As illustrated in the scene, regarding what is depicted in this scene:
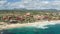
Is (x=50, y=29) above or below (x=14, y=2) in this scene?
below

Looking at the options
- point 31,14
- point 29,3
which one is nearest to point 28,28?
point 31,14

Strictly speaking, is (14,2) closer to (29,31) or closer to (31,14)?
(31,14)

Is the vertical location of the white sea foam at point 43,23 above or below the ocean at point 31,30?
above

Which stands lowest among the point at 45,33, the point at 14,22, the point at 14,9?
the point at 45,33

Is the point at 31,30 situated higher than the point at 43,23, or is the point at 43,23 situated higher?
the point at 43,23

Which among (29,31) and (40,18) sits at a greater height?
(40,18)

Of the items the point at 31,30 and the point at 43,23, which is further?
the point at 43,23

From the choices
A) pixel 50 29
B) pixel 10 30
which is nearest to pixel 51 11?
pixel 50 29

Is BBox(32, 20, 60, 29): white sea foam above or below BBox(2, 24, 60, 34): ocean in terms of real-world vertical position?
above

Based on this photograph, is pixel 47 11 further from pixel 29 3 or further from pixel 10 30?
pixel 10 30
